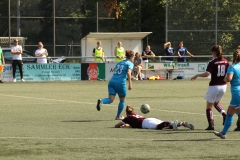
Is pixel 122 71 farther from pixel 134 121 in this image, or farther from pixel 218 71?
pixel 218 71

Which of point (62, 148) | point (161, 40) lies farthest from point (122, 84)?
point (161, 40)

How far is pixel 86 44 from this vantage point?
39.7m

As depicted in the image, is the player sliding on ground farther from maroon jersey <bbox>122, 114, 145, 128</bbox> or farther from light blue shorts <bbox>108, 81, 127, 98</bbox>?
light blue shorts <bbox>108, 81, 127, 98</bbox>

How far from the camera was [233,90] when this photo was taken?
1280 cm

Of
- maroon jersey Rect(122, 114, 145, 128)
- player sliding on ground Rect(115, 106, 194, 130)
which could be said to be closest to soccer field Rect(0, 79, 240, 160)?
player sliding on ground Rect(115, 106, 194, 130)

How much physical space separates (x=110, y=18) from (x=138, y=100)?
29347mm

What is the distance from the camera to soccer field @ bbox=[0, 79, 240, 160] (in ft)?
36.5

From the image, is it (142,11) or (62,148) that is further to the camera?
(142,11)

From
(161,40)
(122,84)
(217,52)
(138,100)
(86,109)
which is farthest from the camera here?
(161,40)

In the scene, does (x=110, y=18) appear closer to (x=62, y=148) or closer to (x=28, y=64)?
(x=28, y=64)

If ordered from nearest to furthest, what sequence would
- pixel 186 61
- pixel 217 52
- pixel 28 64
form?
pixel 217 52 → pixel 28 64 → pixel 186 61

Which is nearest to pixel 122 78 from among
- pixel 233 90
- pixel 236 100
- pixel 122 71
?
pixel 122 71

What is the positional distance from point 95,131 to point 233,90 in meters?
2.94

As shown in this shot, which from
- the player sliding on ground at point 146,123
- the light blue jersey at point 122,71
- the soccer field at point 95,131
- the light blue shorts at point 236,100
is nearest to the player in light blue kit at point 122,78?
the light blue jersey at point 122,71
